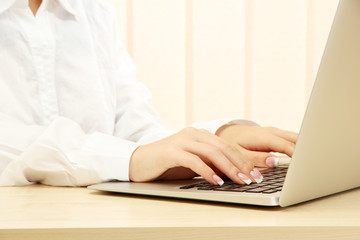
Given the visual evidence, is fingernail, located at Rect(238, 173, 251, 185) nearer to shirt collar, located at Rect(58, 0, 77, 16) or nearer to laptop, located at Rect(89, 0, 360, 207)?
laptop, located at Rect(89, 0, 360, 207)

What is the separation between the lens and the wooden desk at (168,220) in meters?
0.37

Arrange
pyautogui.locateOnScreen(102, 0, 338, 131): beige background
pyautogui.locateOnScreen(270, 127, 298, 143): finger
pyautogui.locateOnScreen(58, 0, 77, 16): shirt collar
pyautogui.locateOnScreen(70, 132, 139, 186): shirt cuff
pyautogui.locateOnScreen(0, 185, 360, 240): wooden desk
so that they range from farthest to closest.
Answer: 1. pyautogui.locateOnScreen(102, 0, 338, 131): beige background
2. pyautogui.locateOnScreen(58, 0, 77, 16): shirt collar
3. pyautogui.locateOnScreen(270, 127, 298, 143): finger
4. pyautogui.locateOnScreen(70, 132, 139, 186): shirt cuff
5. pyautogui.locateOnScreen(0, 185, 360, 240): wooden desk

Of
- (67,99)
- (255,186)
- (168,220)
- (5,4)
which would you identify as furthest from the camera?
(67,99)

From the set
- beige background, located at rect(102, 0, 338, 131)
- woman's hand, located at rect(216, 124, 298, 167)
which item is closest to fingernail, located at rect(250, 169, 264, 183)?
woman's hand, located at rect(216, 124, 298, 167)

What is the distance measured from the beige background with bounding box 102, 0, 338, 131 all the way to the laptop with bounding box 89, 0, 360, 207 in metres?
1.27

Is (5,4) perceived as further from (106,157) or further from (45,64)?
(106,157)

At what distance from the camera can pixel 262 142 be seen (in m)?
0.76

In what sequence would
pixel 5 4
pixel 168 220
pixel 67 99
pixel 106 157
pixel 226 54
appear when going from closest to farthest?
1. pixel 168 220
2. pixel 106 157
3. pixel 5 4
4. pixel 67 99
5. pixel 226 54

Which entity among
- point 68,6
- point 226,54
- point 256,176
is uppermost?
point 68,6

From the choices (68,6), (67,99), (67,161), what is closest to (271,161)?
(67,161)

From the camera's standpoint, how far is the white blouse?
2.16 feet

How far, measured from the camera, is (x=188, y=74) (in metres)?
1.80

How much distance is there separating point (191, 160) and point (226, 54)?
130cm

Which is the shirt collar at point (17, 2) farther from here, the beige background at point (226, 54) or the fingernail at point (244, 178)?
the beige background at point (226, 54)
